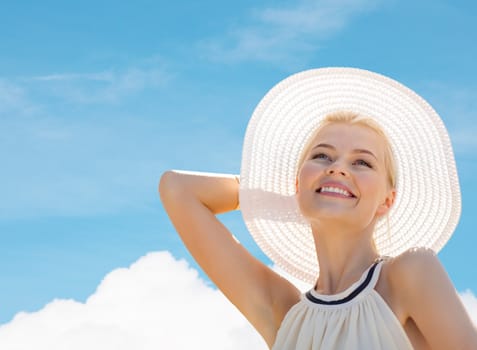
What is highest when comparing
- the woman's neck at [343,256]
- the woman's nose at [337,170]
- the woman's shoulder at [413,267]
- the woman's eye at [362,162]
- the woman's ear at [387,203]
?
the woman's eye at [362,162]

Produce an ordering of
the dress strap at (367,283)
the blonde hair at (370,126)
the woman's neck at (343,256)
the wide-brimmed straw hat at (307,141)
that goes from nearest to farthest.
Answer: the dress strap at (367,283) < the woman's neck at (343,256) < the blonde hair at (370,126) < the wide-brimmed straw hat at (307,141)

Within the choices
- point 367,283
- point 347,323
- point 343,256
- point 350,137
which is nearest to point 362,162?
point 350,137

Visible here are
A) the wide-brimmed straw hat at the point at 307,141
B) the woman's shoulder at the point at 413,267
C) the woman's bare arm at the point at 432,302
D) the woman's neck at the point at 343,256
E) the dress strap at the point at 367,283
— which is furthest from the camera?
the wide-brimmed straw hat at the point at 307,141

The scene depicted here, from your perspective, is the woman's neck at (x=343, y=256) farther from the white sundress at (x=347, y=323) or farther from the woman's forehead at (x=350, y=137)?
the woman's forehead at (x=350, y=137)

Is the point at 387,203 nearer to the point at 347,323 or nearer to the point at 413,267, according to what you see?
the point at 413,267

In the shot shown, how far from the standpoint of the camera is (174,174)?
429cm

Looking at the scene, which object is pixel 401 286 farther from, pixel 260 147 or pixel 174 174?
pixel 174 174

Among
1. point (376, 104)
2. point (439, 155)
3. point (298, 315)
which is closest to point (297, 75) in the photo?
point (376, 104)

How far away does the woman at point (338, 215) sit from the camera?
11.2 feet

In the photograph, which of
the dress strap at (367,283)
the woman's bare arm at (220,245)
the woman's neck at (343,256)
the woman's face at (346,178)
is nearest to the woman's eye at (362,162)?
the woman's face at (346,178)

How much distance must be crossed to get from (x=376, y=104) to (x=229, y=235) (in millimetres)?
951

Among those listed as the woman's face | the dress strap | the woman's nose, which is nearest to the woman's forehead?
the woman's face

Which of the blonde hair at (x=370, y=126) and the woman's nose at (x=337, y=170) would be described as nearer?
the woman's nose at (x=337, y=170)

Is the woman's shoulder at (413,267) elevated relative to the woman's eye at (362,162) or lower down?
lower down
